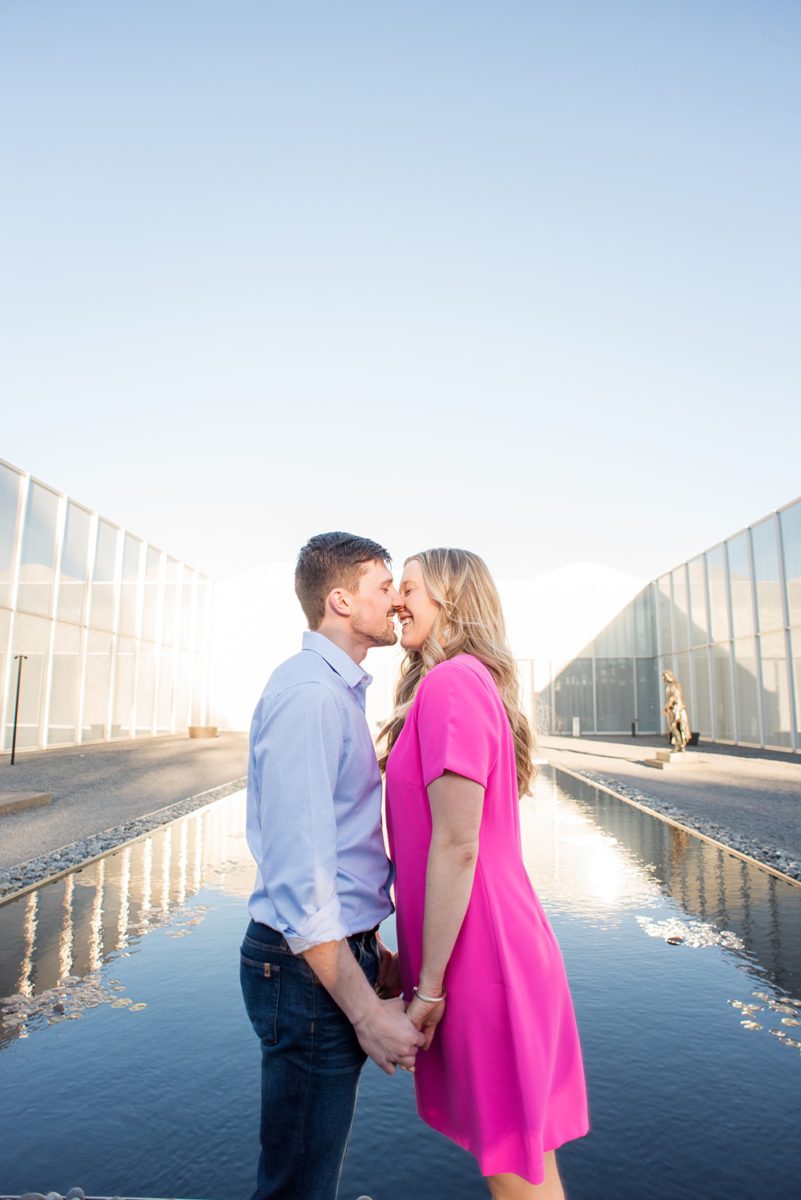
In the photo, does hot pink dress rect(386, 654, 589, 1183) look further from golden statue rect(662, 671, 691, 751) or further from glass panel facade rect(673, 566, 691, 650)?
glass panel facade rect(673, 566, 691, 650)

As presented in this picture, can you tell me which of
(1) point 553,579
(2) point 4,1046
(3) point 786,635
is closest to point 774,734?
(3) point 786,635

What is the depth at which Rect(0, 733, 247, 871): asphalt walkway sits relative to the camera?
7880 mm

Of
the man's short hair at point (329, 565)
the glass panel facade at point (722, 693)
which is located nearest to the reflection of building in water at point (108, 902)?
the man's short hair at point (329, 565)

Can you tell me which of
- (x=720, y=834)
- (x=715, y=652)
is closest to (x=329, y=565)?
(x=720, y=834)

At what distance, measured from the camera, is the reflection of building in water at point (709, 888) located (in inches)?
170

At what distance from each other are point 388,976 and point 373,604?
2.77ft

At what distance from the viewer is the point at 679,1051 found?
10.1ft

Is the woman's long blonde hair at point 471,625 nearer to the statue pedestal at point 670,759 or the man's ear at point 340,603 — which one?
the man's ear at point 340,603

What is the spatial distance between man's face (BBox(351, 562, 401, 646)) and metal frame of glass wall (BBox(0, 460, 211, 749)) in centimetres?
1800

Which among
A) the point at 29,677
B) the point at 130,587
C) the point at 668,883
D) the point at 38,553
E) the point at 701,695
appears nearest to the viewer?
the point at 668,883

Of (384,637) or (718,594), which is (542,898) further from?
(718,594)

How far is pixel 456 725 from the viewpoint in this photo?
60.8 inches

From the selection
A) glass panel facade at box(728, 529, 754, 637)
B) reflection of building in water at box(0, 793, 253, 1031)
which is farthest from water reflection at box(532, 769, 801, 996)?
glass panel facade at box(728, 529, 754, 637)

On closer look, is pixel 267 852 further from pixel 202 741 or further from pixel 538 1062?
pixel 202 741
